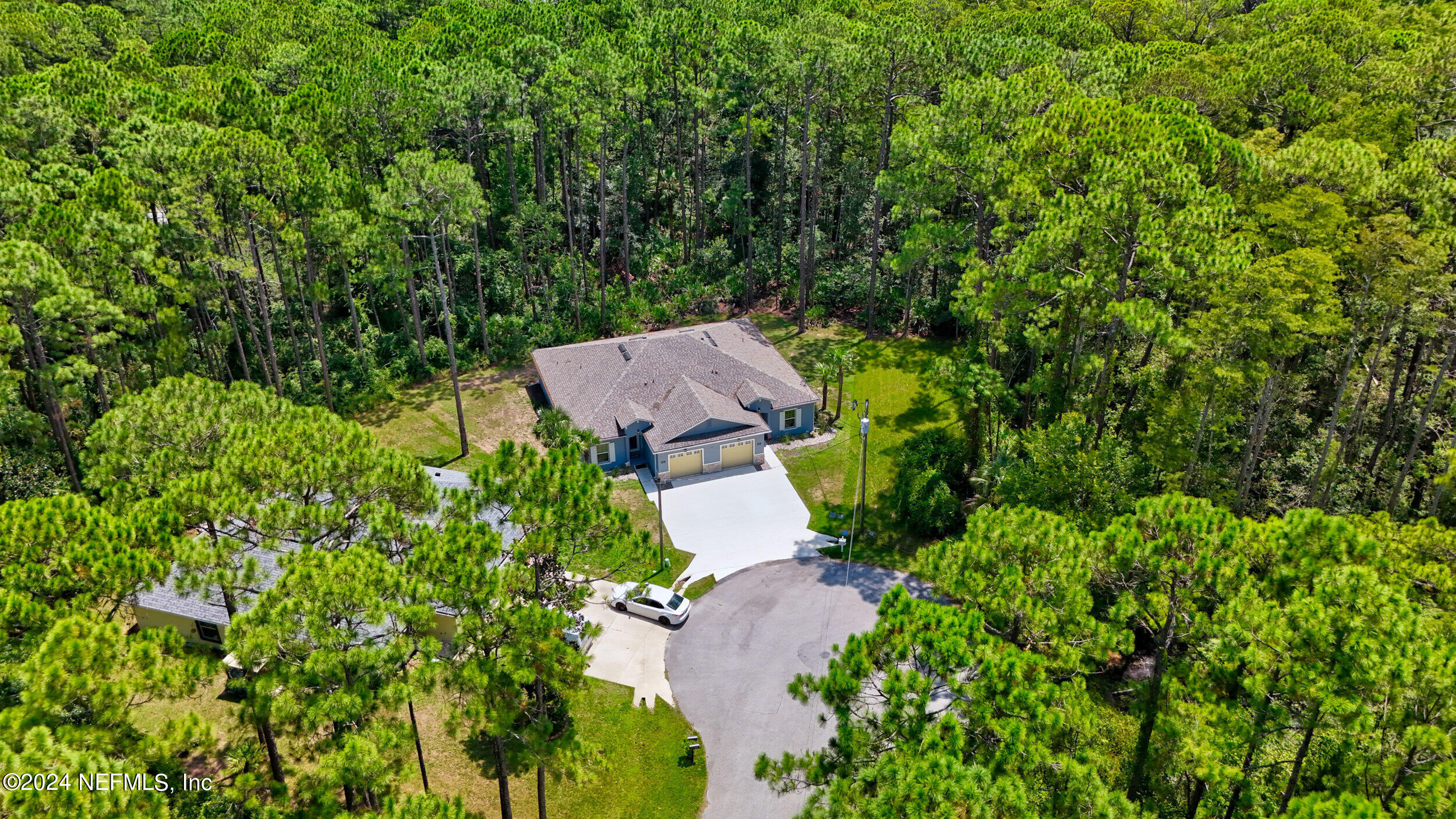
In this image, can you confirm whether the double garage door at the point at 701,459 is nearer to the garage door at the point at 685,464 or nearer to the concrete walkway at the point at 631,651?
the garage door at the point at 685,464

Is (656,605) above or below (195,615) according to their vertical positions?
below

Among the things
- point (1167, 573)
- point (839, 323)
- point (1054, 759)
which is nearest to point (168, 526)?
point (1054, 759)

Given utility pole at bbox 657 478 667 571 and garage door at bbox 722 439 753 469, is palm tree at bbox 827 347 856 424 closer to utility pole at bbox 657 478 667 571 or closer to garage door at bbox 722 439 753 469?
garage door at bbox 722 439 753 469

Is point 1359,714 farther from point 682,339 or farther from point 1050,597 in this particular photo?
point 682,339

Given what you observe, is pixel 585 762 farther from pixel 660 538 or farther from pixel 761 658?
pixel 660 538

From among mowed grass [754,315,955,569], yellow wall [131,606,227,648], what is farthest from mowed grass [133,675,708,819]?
mowed grass [754,315,955,569]

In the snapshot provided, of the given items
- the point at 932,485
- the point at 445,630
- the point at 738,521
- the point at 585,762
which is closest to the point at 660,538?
the point at 738,521
